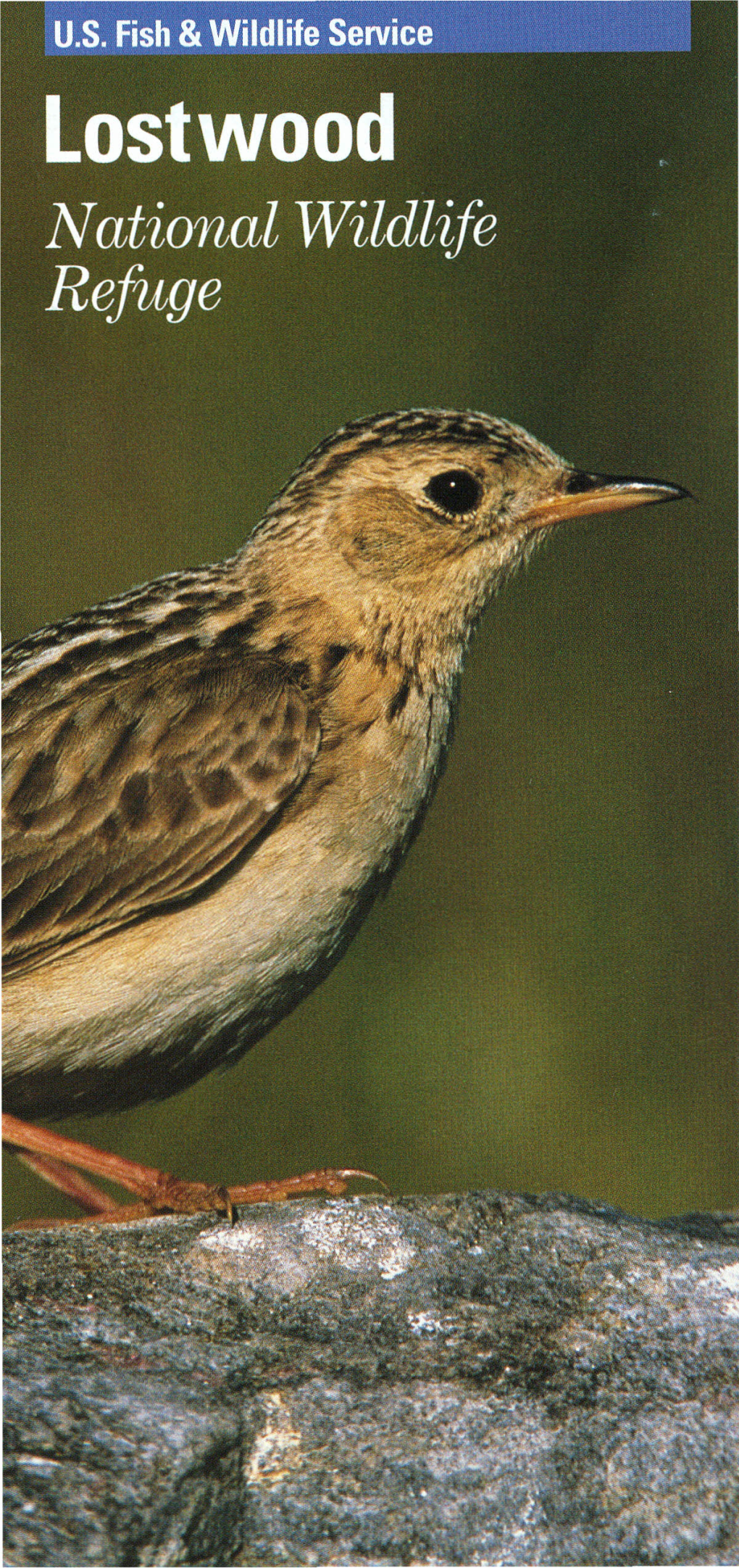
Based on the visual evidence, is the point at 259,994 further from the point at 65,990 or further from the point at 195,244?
the point at 195,244

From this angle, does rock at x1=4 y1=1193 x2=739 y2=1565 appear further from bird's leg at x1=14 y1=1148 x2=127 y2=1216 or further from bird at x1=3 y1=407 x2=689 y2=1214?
bird's leg at x1=14 y1=1148 x2=127 y2=1216

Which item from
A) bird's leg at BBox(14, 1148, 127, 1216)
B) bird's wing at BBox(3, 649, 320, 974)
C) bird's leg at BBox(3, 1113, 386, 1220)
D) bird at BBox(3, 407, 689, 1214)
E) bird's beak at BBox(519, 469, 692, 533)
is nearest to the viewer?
bird's leg at BBox(3, 1113, 386, 1220)

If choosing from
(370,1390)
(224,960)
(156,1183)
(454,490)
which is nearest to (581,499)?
(454,490)

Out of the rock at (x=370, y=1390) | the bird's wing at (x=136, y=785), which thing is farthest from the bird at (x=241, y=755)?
the rock at (x=370, y=1390)

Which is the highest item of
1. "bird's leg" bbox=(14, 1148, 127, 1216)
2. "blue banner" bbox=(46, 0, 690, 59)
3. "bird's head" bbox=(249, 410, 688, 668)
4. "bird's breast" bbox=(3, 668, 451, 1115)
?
"blue banner" bbox=(46, 0, 690, 59)

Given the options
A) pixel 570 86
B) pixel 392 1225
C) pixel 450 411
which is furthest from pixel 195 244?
pixel 392 1225

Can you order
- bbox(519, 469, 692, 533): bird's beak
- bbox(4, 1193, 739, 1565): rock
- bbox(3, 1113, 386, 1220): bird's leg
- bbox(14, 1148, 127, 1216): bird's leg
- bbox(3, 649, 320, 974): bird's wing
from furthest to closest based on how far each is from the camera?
bbox(519, 469, 692, 533): bird's beak, bbox(14, 1148, 127, 1216): bird's leg, bbox(3, 649, 320, 974): bird's wing, bbox(3, 1113, 386, 1220): bird's leg, bbox(4, 1193, 739, 1565): rock

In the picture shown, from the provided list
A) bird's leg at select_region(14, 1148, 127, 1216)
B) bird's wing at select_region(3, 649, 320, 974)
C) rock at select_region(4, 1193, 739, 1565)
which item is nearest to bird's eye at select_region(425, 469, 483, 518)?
bird's wing at select_region(3, 649, 320, 974)

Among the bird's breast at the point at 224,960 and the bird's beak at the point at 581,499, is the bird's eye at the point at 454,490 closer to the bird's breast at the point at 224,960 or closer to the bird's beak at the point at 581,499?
the bird's beak at the point at 581,499
